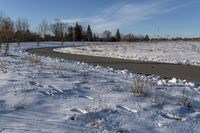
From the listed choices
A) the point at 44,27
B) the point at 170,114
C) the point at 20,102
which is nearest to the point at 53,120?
the point at 20,102

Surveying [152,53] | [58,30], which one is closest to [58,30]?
[58,30]

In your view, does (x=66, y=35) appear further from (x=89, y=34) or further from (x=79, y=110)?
(x=79, y=110)

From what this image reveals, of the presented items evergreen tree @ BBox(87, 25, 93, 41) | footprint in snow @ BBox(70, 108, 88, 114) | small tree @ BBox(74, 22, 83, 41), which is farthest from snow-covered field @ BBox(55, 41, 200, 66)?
evergreen tree @ BBox(87, 25, 93, 41)

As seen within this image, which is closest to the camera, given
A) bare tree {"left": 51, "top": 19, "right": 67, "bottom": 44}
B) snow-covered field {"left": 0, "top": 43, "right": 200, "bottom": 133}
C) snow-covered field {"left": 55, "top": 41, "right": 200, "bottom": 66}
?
snow-covered field {"left": 0, "top": 43, "right": 200, "bottom": 133}

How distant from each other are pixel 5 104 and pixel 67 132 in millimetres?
1788

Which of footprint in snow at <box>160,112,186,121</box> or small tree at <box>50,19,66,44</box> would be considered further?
small tree at <box>50,19,66,44</box>

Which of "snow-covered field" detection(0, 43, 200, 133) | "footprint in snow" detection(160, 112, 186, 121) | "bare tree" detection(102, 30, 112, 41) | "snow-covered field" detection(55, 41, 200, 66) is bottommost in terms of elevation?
"snow-covered field" detection(55, 41, 200, 66)

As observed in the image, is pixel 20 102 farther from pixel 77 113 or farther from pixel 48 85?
pixel 48 85

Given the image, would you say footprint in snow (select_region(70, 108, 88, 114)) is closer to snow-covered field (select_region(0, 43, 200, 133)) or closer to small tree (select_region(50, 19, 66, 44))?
snow-covered field (select_region(0, 43, 200, 133))

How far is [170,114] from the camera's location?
230 inches

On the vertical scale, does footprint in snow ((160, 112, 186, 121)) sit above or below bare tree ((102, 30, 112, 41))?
below

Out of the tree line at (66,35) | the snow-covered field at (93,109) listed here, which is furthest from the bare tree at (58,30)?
the snow-covered field at (93,109)

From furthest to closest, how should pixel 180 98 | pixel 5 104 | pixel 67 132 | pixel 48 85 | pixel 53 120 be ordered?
pixel 48 85 → pixel 180 98 → pixel 5 104 → pixel 53 120 → pixel 67 132

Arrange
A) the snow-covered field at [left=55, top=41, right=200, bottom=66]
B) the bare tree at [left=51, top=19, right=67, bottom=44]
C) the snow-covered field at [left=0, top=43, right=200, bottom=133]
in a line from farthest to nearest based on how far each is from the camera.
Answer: the bare tree at [left=51, top=19, right=67, bottom=44] → the snow-covered field at [left=55, top=41, right=200, bottom=66] → the snow-covered field at [left=0, top=43, right=200, bottom=133]
